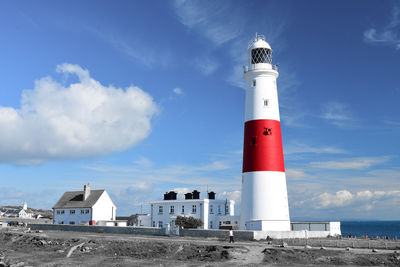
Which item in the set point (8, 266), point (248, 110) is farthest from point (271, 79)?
point (8, 266)

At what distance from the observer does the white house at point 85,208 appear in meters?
65.3

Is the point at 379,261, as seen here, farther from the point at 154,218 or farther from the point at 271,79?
the point at 154,218

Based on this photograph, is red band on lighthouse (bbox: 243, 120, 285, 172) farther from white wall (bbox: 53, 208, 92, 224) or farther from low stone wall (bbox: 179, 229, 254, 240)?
white wall (bbox: 53, 208, 92, 224)

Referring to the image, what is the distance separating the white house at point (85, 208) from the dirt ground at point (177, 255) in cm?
2386

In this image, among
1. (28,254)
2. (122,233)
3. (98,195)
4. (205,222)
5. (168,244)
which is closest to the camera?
(168,244)

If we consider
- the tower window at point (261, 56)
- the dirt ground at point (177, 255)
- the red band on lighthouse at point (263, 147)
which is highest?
the tower window at point (261, 56)

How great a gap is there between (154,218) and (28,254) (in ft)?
82.2

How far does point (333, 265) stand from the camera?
27500 millimetres

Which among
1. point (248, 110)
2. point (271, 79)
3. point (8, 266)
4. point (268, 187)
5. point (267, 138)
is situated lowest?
point (8, 266)

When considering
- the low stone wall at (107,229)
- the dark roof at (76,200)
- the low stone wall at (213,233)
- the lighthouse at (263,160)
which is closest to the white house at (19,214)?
the dark roof at (76,200)

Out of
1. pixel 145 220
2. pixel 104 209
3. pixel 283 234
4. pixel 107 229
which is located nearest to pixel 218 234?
pixel 283 234

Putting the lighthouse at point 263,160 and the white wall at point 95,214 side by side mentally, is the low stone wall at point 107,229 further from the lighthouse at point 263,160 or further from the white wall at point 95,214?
the lighthouse at point 263,160

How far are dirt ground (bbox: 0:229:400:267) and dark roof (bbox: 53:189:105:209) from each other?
2489 centimetres

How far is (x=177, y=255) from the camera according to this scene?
3244 centimetres
